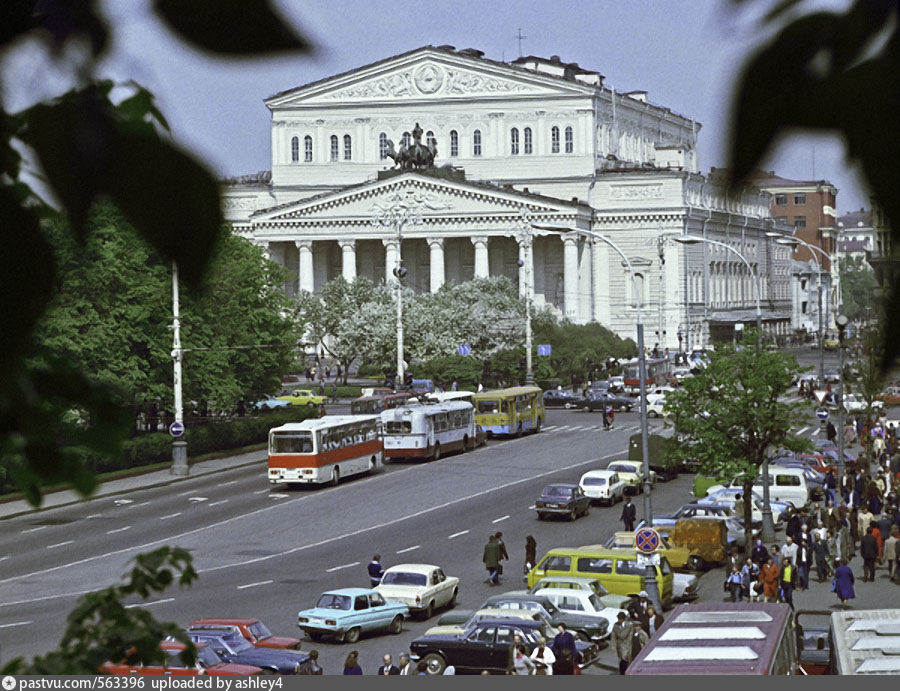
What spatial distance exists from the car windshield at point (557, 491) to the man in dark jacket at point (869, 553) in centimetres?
1077

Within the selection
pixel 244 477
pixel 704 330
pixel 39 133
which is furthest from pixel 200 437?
pixel 704 330

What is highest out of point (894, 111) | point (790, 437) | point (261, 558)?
point (894, 111)

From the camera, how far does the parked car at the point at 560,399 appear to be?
78062mm

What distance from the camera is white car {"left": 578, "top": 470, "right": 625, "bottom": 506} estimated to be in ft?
144

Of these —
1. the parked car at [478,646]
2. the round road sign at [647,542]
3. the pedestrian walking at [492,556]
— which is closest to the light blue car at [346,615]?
the parked car at [478,646]

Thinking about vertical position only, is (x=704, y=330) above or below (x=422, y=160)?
below

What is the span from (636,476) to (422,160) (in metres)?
69.6

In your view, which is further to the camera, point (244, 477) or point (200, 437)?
point (200, 437)

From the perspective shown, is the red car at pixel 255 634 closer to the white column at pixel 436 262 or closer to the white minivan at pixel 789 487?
the white minivan at pixel 789 487

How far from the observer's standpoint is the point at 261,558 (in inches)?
1388

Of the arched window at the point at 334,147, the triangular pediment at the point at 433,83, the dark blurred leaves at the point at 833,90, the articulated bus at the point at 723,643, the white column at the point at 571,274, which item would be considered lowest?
the articulated bus at the point at 723,643

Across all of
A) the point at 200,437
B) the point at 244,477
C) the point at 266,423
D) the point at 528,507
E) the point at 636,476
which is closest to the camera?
the point at 528,507

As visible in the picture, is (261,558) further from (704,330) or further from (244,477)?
(704,330)

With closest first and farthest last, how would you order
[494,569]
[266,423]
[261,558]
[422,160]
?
[494,569], [261,558], [266,423], [422,160]
